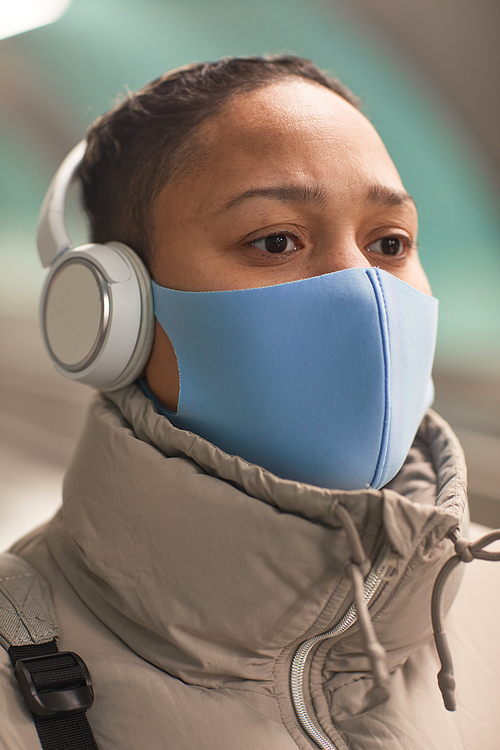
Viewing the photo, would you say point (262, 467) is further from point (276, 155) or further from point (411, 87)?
point (411, 87)

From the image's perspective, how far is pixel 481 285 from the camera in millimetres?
1733

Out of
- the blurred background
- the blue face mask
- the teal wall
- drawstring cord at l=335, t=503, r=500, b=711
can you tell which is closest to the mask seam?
the blue face mask

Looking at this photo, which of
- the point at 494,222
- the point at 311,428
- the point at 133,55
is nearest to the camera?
the point at 311,428

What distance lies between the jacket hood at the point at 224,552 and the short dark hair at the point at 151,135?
307mm

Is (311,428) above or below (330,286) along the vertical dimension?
below

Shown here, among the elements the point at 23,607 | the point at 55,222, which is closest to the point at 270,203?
the point at 55,222

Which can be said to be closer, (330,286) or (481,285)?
(330,286)

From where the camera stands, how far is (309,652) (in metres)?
0.69

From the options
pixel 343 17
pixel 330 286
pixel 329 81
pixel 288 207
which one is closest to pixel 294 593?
pixel 330 286

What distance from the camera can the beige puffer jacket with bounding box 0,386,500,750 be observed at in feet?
1.96

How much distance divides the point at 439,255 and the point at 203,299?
1.21 m

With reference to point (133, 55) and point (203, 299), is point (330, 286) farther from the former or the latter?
point (133, 55)

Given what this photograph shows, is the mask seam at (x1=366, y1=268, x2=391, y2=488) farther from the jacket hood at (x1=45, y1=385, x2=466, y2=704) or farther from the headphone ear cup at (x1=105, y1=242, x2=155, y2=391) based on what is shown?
the headphone ear cup at (x1=105, y1=242, x2=155, y2=391)

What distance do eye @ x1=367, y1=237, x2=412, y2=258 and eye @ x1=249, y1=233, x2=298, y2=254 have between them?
0.14 metres
